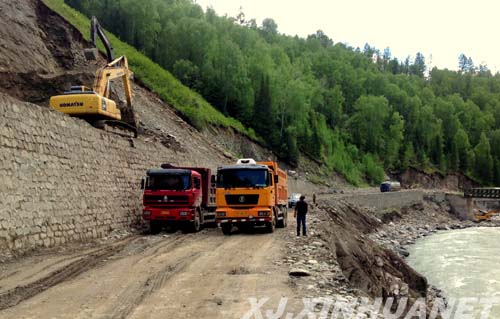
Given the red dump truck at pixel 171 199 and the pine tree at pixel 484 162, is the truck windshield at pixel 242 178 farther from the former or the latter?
the pine tree at pixel 484 162

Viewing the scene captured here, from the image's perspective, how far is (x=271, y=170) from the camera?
19516 mm

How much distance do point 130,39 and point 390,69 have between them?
13643cm

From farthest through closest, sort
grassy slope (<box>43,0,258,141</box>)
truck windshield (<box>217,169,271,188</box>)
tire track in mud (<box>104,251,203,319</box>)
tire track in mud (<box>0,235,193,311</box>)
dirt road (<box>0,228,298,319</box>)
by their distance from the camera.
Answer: grassy slope (<box>43,0,258,141</box>), truck windshield (<box>217,169,271,188</box>), tire track in mud (<box>0,235,193,311</box>), dirt road (<box>0,228,298,319</box>), tire track in mud (<box>104,251,203,319</box>)

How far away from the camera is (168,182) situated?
19.5 m

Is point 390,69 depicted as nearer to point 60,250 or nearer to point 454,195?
point 454,195

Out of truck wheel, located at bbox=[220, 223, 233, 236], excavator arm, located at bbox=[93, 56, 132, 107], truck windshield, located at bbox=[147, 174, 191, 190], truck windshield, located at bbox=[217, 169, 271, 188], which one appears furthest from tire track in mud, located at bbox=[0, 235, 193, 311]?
excavator arm, located at bbox=[93, 56, 132, 107]

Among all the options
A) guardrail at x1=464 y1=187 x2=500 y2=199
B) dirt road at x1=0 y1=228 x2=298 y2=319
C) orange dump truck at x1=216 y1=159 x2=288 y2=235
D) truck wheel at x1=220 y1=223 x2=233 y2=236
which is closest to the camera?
dirt road at x1=0 y1=228 x2=298 y2=319

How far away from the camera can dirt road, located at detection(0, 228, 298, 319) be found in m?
7.60

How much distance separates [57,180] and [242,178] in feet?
22.1

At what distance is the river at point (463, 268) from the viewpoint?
17.8 metres

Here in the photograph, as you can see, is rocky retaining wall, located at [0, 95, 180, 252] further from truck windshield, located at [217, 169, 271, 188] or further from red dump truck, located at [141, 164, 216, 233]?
truck windshield, located at [217, 169, 271, 188]

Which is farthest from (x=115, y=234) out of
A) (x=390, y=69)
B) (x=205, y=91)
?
(x=390, y=69)

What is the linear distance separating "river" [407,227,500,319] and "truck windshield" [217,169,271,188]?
801 cm

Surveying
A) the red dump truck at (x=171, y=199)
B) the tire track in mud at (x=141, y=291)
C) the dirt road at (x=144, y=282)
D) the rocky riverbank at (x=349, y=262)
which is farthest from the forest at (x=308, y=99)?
the tire track in mud at (x=141, y=291)
